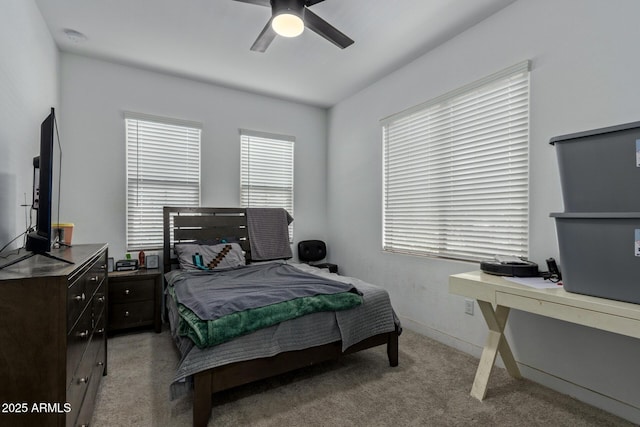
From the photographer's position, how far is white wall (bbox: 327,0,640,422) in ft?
5.99

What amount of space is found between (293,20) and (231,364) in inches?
83.8

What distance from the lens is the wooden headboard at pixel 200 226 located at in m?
3.40

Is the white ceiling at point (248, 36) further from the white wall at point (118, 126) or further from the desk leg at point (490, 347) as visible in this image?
the desk leg at point (490, 347)

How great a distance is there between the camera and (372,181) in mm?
3770

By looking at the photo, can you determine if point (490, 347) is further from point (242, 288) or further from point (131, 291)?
point (131, 291)

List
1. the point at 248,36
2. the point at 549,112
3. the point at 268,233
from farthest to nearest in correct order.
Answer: the point at 268,233 → the point at 248,36 → the point at 549,112

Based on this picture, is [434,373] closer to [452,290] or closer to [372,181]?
[452,290]

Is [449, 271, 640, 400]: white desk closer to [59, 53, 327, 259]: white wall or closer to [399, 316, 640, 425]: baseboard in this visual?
[399, 316, 640, 425]: baseboard

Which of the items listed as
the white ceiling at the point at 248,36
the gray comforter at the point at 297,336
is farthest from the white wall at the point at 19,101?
the gray comforter at the point at 297,336

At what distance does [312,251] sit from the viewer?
14.3 feet

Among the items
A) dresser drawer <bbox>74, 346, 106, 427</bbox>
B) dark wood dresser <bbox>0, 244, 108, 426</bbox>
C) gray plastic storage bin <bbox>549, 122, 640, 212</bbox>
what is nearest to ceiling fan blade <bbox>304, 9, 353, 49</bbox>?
gray plastic storage bin <bbox>549, 122, 640, 212</bbox>

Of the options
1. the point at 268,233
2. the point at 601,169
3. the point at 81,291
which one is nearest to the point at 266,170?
the point at 268,233

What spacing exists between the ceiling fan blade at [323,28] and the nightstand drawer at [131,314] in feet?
9.50

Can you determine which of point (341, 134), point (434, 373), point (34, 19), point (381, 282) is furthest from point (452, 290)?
point (34, 19)
